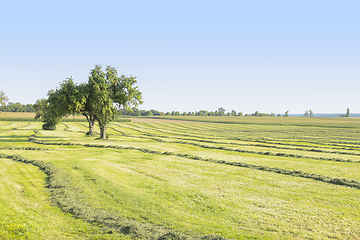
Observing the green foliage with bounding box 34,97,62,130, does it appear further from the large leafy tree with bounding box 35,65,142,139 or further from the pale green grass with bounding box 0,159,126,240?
the pale green grass with bounding box 0,159,126,240

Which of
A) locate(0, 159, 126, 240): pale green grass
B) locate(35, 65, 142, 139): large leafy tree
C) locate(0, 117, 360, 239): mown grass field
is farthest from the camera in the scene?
locate(35, 65, 142, 139): large leafy tree

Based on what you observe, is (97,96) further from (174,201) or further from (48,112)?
(174,201)

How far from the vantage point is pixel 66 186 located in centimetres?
1911

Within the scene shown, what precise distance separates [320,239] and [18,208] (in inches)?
624

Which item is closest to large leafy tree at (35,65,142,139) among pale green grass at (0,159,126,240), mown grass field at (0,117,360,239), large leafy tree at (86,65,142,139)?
large leafy tree at (86,65,142,139)

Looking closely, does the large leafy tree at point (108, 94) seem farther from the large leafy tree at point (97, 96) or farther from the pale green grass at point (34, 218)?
the pale green grass at point (34, 218)

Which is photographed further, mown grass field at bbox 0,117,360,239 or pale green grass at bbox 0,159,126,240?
mown grass field at bbox 0,117,360,239

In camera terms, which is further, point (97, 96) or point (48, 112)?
point (48, 112)

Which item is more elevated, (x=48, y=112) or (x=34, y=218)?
(x=48, y=112)

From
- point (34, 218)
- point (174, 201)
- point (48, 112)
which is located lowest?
point (174, 201)

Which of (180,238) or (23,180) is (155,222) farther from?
(23,180)

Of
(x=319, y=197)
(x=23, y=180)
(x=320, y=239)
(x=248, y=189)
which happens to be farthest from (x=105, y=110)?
(x=320, y=239)

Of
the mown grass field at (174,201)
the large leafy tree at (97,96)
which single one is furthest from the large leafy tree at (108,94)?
the mown grass field at (174,201)

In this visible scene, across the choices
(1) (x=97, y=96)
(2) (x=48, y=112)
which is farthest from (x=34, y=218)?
(2) (x=48, y=112)
